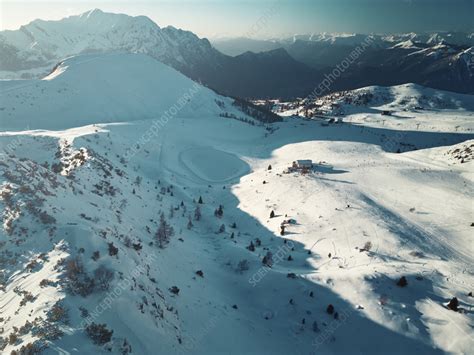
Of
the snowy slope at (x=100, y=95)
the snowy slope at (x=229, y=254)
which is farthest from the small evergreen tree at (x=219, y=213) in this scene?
the snowy slope at (x=100, y=95)

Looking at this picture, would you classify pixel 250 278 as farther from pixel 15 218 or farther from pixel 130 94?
pixel 130 94

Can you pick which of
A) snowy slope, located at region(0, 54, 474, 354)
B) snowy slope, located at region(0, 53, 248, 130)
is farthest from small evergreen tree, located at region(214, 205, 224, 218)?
snowy slope, located at region(0, 53, 248, 130)

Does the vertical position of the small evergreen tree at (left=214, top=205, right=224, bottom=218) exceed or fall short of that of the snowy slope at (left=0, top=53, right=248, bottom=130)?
it falls short

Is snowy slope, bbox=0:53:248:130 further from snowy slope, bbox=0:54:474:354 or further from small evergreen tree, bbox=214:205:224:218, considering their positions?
small evergreen tree, bbox=214:205:224:218

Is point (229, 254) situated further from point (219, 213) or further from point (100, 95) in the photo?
point (100, 95)

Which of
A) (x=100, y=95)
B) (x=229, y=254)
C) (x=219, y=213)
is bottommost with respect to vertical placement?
(x=219, y=213)

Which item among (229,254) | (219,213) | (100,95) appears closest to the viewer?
(229,254)

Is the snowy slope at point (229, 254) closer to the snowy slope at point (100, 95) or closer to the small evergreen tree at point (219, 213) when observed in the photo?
the small evergreen tree at point (219, 213)

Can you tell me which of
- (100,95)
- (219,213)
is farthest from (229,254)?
(100,95)

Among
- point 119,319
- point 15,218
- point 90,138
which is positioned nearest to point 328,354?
point 119,319
